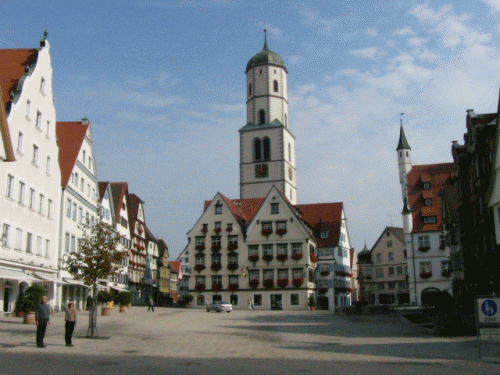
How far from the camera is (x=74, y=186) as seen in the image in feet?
167

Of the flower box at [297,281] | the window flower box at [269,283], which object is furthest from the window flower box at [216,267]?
the flower box at [297,281]

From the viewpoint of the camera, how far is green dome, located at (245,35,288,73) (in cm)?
10269

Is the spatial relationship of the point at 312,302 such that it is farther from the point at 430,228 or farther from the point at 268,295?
the point at 430,228

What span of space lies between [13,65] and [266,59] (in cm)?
6519

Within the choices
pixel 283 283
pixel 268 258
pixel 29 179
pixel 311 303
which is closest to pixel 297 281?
pixel 283 283

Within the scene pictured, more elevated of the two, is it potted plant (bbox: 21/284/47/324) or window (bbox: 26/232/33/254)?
window (bbox: 26/232/33/254)

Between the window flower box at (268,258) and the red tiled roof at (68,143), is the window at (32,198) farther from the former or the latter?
the window flower box at (268,258)

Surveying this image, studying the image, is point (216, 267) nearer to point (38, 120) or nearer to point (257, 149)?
point (257, 149)

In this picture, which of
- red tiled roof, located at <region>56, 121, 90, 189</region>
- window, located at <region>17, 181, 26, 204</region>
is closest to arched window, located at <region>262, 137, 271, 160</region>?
red tiled roof, located at <region>56, 121, 90, 189</region>

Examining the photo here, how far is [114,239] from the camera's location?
2459cm

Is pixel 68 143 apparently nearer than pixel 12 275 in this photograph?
No

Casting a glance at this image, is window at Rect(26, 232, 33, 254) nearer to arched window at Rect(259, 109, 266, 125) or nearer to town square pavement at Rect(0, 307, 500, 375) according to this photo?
town square pavement at Rect(0, 307, 500, 375)

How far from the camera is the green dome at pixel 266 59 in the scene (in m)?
103

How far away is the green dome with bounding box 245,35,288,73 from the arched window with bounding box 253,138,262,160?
13509 mm
